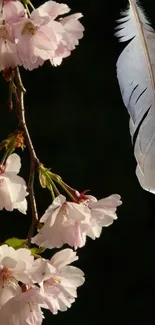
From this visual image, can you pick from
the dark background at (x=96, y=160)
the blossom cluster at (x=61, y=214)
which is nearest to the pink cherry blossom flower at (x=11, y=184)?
the blossom cluster at (x=61, y=214)

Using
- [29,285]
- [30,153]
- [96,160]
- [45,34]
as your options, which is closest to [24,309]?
[29,285]

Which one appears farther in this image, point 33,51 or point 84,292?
point 84,292

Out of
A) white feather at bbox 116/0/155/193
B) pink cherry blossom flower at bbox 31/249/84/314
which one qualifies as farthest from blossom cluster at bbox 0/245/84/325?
white feather at bbox 116/0/155/193

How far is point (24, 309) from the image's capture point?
716 millimetres

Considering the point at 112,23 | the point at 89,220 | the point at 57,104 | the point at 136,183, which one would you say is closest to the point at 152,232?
the point at 136,183

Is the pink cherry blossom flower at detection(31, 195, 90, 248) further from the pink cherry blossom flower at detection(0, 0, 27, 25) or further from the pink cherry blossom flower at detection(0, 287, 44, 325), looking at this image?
the pink cherry blossom flower at detection(0, 0, 27, 25)

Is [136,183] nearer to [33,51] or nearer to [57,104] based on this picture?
[57,104]

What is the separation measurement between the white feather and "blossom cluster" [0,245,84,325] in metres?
0.15

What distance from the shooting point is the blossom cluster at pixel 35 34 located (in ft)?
2.32

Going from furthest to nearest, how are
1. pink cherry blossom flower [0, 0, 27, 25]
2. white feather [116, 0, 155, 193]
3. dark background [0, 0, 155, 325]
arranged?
dark background [0, 0, 155, 325] → white feather [116, 0, 155, 193] → pink cherry blossom flower [0, 0, 27, 25]

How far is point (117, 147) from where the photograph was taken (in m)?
1.98

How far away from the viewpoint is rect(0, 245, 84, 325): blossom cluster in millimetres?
700

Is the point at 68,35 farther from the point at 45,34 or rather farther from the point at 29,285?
the point at 29,285

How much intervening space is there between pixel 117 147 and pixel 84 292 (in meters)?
0.35
